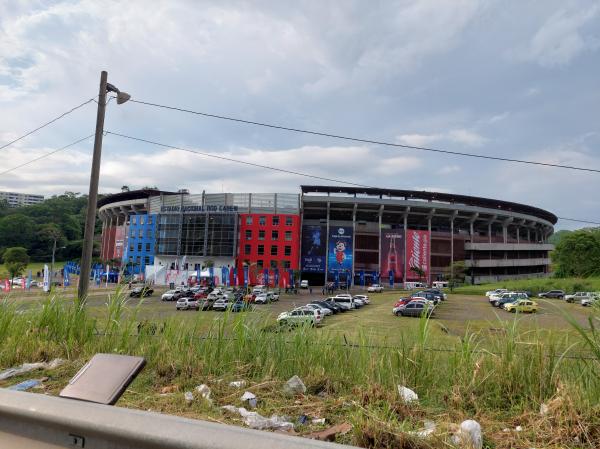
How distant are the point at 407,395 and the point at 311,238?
77.4 metres

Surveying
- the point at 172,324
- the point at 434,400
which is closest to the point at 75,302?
the point at 172,324

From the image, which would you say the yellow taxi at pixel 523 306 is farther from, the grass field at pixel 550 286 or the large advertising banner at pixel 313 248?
the large advertising banner at pixel 313 248

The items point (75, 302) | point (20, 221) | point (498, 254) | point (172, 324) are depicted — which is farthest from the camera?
point (20, 221)

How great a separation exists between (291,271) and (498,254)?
46.6m

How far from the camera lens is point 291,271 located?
7800 centimetres

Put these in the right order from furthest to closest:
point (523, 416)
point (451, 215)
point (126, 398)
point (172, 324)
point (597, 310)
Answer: point (451, 215) → point (172, 324) → point (126, 398) → point (597, 310) → point (523, 416)

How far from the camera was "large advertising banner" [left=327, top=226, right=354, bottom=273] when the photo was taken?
8006 centimetres

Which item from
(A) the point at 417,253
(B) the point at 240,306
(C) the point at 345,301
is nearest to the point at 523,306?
(B) the point at 240,306

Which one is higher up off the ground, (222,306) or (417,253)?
(417,253)

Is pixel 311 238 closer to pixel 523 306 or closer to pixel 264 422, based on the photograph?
pixel 523 306

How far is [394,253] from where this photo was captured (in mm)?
81500

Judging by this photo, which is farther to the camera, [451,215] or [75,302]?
[451,215]

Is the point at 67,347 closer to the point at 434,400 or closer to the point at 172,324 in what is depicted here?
the point at 172,324

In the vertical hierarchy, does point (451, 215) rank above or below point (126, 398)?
above
